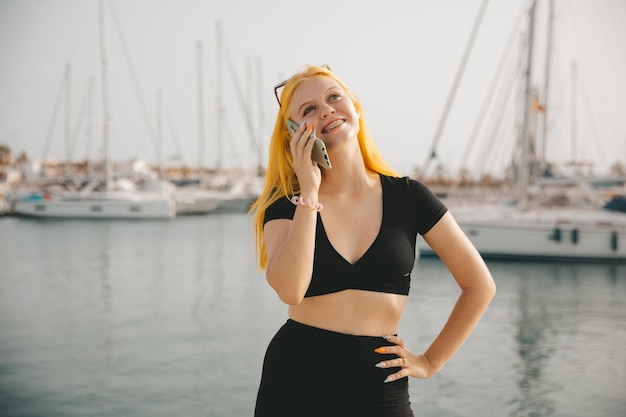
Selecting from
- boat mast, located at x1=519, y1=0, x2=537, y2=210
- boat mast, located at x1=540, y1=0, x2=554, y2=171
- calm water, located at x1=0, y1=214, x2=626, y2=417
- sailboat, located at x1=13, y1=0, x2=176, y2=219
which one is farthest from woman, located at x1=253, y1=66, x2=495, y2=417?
sailboat, located at x1=13, y1=0, x2=176, y2=219

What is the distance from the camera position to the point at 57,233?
35.8 m

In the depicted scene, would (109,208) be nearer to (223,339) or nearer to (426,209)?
(223,339)

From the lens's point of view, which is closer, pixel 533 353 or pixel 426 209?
pixel 426 209

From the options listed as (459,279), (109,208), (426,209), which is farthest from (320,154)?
(109,208)

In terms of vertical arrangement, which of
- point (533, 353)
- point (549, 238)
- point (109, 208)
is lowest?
point (533, 353)

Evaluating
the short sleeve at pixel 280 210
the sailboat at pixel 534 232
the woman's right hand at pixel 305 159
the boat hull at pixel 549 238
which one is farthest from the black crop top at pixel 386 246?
the sailboat at pixel 534 232

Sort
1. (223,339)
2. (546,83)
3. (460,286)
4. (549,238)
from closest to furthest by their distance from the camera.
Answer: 1. (460,286)
2. (223,339)
3. (549,238)
4. (546,83)

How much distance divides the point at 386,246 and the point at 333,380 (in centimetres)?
40

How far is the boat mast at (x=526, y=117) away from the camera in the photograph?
2216cm

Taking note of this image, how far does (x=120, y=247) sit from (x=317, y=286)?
2812 centimetres

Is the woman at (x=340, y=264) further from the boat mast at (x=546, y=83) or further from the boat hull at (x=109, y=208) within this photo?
the boat hull at (x=109, y=208)

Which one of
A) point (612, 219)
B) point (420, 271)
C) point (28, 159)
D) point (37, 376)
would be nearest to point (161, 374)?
point (37, 376)

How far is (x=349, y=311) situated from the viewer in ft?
5.82

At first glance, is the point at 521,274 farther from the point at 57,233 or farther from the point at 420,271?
the point at 57,233
